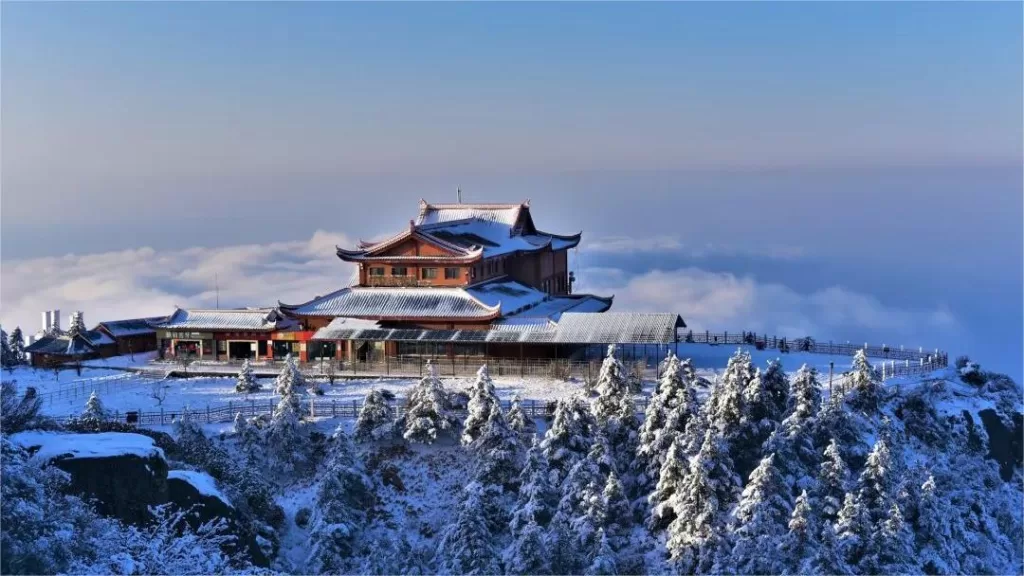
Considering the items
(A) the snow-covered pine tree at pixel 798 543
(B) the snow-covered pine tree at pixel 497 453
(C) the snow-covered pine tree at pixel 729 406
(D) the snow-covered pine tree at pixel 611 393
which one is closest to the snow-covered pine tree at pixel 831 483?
(A) the snow-covered pine tree at pixel 798 543

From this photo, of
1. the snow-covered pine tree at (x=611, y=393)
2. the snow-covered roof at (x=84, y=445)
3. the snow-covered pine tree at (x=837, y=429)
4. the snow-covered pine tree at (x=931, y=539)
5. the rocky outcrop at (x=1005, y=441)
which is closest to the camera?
the snow-covered roof at (x=84, y=445)

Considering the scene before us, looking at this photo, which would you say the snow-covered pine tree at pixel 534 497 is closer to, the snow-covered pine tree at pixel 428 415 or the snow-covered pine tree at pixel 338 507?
the snow-covered pine tree at pixel 428 415

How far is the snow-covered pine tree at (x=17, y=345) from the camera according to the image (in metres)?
59.3

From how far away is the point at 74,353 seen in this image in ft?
184

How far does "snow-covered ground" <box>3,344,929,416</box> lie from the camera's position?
46.3 m

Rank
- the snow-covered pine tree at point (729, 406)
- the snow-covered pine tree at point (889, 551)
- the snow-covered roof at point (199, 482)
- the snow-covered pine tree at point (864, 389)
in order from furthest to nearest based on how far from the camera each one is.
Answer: the snow-covered pine tree at point (864, 389)
the snow-covered pine tree at point (729, 406)
the snow-covered roof at point (199, 482)
the snow-covered pine tree at point (889, 551)

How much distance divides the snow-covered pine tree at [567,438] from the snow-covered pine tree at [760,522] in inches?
259

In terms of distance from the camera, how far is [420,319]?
5306cm

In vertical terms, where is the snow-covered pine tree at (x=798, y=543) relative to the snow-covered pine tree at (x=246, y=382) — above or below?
below

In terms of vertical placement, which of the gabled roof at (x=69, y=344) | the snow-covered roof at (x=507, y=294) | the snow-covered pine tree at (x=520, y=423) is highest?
the snow-covered roof at (x=507, y=294)

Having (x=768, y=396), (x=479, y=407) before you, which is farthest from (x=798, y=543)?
(x=479, y=407)

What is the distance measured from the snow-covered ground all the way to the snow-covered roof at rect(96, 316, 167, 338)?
10.4 ft

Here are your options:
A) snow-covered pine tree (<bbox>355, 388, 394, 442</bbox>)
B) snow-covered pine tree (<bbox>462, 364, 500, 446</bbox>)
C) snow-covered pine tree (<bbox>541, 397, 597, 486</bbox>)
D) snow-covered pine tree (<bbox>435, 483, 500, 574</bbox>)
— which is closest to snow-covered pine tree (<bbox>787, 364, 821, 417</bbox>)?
snow-covered pine tree (<bbox>541, 397, 597, 486</bbox>)

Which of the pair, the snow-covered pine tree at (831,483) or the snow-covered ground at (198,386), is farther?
the snow-covered ground at (198,386)
